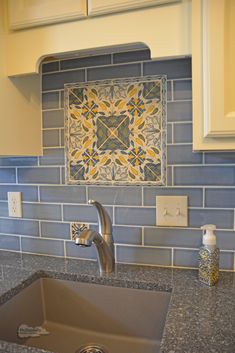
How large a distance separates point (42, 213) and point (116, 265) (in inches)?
14.4

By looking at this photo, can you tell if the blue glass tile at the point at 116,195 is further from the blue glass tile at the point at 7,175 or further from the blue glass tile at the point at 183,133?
the blue glass tile at the point at 7,175

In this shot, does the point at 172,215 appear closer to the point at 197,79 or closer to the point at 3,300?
the point at 197,79

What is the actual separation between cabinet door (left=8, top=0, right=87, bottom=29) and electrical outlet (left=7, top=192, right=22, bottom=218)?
632mm

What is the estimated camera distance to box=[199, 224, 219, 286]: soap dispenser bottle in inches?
35.4

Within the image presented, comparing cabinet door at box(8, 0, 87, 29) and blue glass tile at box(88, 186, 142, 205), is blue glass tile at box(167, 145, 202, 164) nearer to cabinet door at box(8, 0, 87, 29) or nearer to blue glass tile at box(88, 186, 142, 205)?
blue glass tile at box(88, 186, 142, 205)

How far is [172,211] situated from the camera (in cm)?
104

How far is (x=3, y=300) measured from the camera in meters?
0.87

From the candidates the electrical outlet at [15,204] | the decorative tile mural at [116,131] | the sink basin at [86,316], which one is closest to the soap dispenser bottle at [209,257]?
the sink basin at [86,316]

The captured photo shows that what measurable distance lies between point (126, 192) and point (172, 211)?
0.18 metres

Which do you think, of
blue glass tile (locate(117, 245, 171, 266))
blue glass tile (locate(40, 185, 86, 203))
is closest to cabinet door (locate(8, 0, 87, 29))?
blue glass tile (locate(40, 185, 86, 203))

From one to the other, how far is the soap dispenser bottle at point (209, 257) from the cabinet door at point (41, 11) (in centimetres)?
75

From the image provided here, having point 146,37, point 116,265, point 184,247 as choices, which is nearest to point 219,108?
point 146,37

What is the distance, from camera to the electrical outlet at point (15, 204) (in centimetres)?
122

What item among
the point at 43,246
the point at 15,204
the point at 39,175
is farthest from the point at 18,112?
the point at 43,246
